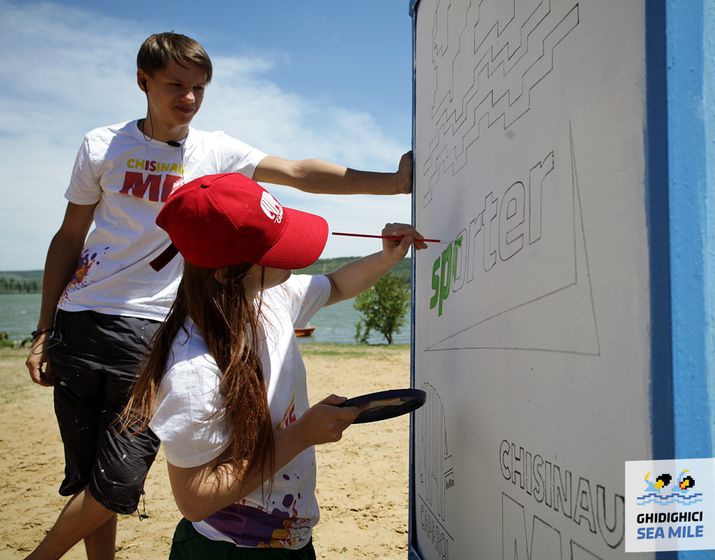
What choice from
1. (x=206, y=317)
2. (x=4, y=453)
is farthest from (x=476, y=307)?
(x=4, y=453)

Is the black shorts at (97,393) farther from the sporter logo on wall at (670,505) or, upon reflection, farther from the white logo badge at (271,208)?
the sporter logo on wall at (670,505)

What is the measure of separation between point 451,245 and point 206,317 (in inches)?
26.5

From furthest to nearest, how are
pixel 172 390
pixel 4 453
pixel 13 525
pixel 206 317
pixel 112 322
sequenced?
pixel 4 453 → pixel 13 525 → pixel 112 322 → pixel 206 317 → pixel 172 390

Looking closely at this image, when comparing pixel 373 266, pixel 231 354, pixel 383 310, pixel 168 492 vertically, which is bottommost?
pixel 168 492

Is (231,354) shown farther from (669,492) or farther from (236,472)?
(669,492)

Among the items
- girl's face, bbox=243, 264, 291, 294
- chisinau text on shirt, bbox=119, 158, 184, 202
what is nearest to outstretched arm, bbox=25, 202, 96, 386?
chisinau text on shirt, bbox=119, 158, 184, 202

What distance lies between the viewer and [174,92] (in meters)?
2.08

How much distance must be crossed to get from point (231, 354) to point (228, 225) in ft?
0.97

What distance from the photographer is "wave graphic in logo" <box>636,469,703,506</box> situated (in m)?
0.75

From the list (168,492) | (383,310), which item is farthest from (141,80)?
(383,310)

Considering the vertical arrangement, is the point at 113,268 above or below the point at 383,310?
below

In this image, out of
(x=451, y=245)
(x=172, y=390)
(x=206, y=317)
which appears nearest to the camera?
(x=172, y=390)

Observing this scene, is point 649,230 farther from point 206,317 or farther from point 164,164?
point 164,164

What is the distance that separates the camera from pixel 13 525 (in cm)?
324
